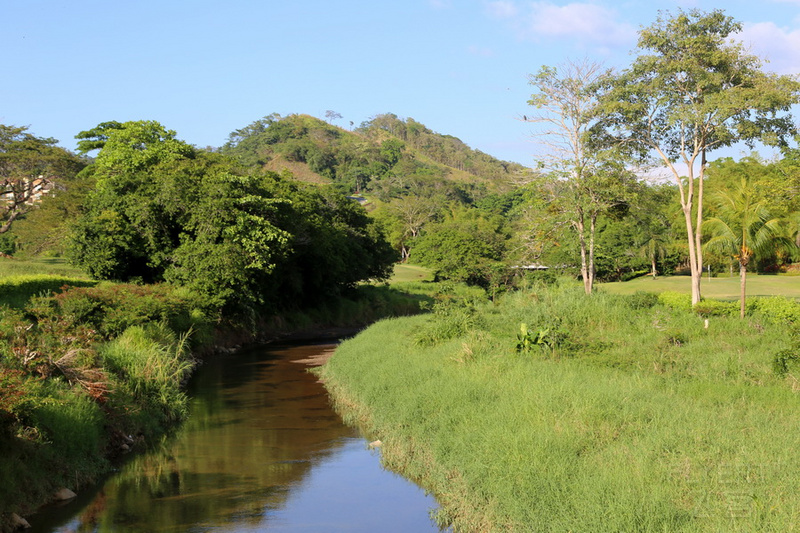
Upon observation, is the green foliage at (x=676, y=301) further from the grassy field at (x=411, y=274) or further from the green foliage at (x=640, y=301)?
the grassy field at (x=411, y=274)

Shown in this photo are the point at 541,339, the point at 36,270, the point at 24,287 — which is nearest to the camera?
the point at 541,339

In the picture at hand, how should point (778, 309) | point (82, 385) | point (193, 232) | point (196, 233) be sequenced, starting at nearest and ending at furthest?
point (82, 385) → point (778, 309) → point (196, 233) → point (193, 232)

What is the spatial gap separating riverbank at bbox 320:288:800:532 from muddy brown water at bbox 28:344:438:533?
2.37ft

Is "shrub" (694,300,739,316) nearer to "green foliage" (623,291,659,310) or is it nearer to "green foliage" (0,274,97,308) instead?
"green foliage" (623,291,659,310)

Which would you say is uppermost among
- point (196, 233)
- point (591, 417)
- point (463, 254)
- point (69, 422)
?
point (196, 233)

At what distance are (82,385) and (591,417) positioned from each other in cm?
944

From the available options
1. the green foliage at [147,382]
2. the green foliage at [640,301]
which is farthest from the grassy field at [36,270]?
the green foliage at [640,301]

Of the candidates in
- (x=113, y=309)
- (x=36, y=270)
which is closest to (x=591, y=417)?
(x=113, y=309)

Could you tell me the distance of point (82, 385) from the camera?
13.6m

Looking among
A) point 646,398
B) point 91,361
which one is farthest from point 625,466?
point 91,361

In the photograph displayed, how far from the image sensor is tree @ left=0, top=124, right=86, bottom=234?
47.4 metres

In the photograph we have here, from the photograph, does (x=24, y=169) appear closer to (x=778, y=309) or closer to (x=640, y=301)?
(x=640, y=301)

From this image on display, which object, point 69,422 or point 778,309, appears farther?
point 778,309

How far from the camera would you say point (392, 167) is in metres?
189
